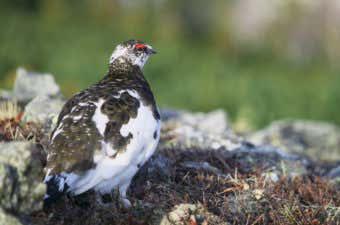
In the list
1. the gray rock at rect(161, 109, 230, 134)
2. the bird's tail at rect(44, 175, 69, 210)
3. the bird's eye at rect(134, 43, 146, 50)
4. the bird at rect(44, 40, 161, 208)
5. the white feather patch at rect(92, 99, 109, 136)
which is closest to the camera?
the bird's tail at rect(44, 175, 69, 210)

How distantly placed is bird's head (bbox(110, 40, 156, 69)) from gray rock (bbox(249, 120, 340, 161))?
2.63 m

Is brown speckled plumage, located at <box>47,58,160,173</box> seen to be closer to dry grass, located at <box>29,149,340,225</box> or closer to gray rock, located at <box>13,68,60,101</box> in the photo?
dry grass, located at <box>29,149,340,225</box>

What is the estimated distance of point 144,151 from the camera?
4254mm

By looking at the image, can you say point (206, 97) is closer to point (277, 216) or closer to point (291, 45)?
point (291, 45)

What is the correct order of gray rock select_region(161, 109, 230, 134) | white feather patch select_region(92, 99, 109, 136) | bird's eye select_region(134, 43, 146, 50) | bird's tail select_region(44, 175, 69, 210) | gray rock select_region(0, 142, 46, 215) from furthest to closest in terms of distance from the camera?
gray rock select_region(161, 109, 230, 134) → bird's eye select_region(134, 43, 146, 50) → white feather patch select_region(92, 99, 109, 136) → bird's tail select_region(44, 175, 69, 210) → gray rock select_region(0, 142, 46, 215)

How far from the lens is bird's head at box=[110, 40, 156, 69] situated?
5023 millimetres

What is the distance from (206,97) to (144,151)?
7.70m

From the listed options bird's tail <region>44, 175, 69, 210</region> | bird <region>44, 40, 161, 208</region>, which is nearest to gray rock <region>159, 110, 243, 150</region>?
bird <region>44, 40, 161, 208</region>

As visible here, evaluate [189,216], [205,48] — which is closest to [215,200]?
[189,216]

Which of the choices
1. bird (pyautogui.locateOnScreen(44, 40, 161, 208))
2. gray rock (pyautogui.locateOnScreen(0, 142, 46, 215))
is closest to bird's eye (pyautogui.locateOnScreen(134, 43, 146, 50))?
bird (pyautogui.locateOnScreen(44, 40, 161, 208))

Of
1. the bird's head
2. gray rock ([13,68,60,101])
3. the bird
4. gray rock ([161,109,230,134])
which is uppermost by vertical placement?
the bird's head

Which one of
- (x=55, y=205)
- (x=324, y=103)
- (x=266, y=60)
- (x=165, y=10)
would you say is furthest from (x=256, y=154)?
(x=165, y=10)

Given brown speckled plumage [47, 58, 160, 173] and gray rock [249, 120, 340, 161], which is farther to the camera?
gray rock [249, 120, 340, 161]

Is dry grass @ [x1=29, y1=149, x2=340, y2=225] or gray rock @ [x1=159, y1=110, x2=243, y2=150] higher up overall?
dry grass @ [x1=29, y1=149, x2=340, y2=225]
